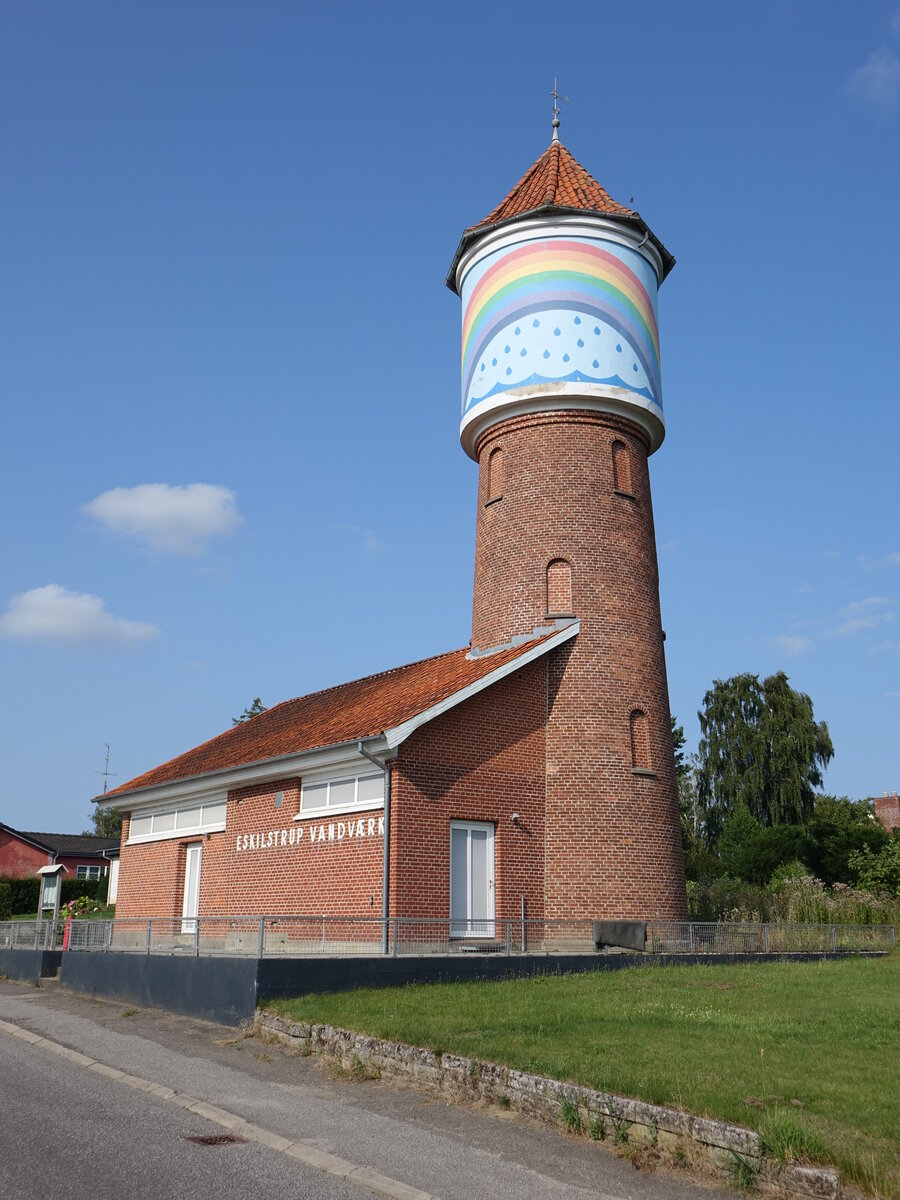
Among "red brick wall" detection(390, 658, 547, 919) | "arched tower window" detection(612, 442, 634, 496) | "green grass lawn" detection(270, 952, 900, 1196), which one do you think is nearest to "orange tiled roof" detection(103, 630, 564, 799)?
"red brick wall" detection(390, 658, 547, 919)

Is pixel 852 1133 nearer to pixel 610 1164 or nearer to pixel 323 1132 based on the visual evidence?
pixel 610 1164

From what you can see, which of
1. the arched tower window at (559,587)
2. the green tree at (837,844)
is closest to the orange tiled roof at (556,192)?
the arched tower window at (559,587)

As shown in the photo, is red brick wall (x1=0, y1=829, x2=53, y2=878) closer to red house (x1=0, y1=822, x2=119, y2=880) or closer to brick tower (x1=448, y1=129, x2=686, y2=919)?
red house (x1=0, y1=822, x2=119, y2=880)

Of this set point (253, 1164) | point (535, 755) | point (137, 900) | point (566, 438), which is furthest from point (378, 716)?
point (253, 1164)

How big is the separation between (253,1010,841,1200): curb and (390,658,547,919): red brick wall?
6093 millimetres

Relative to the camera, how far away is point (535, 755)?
20125 mm

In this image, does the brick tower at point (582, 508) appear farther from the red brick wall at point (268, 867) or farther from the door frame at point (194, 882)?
the door frame at point (194, 882)

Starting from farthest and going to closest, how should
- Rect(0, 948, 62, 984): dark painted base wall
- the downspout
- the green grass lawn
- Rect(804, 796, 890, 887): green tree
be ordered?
Rect(804, 796, 890, 887): green tree → Rect(0, 948, 62, 984): dark painted base wall → the downspout → the green grass lawn

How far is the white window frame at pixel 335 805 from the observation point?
18453mm

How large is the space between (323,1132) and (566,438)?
1593cm

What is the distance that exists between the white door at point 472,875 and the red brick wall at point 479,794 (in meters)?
0.16

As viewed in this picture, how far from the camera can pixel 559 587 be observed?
21.3 metres

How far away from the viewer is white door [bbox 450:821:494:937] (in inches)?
728

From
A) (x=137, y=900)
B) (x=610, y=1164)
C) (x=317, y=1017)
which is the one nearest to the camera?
(x=610, y=1164)
